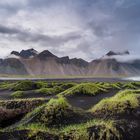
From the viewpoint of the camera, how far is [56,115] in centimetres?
2028

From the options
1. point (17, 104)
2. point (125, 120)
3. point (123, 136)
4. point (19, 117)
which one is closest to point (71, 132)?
point (123, 136)

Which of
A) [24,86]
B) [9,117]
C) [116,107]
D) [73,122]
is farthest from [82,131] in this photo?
[24,86]

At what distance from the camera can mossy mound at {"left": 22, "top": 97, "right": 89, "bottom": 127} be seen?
19.7m

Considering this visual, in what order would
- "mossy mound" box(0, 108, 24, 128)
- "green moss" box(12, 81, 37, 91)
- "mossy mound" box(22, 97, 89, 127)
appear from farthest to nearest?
"green moss" box(12, 81, 37, 91) < "mossy mound" box(0, 108, 24, 128) < "mossy mound" box(22, 97, 89, 127)

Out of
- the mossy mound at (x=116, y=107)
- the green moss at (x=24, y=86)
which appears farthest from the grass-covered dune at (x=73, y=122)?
the green moss at (x=24, y=86)

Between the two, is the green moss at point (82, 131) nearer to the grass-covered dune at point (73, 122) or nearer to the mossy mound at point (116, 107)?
the grass-covered dune at point (73, 122)

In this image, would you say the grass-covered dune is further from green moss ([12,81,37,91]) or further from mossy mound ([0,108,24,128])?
green moss ([12,81,37,91])

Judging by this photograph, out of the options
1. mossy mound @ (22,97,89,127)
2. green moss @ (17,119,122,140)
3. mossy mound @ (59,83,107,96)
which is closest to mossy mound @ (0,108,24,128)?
mossy mound @ (22,97,89,127)

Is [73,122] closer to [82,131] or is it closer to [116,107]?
[82,131]

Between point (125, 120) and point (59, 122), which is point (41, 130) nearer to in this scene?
point (59, 122)

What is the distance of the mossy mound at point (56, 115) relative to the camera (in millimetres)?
19703

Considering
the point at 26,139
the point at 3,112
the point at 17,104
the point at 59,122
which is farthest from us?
the point at 17,104

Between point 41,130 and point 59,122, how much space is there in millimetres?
2486

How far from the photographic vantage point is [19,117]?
23.9 meters
